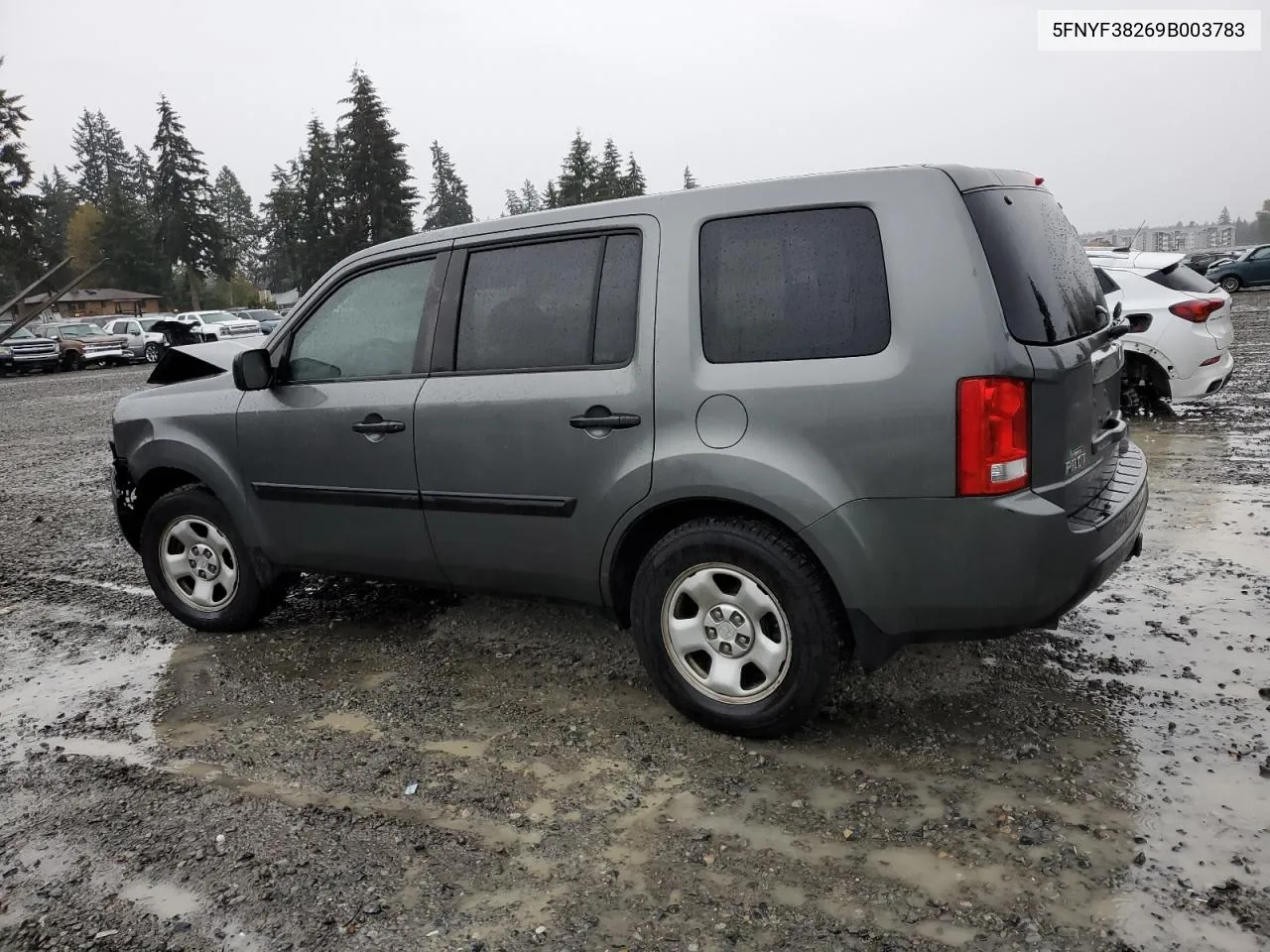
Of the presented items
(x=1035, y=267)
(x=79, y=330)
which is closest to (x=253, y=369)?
(x=1035, y=267)

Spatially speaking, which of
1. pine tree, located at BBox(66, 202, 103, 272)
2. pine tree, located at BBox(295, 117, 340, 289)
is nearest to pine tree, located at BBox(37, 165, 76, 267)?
pine tree, located at BBox(66, 202, 103, 272)

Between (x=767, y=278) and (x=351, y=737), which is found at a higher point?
(x=767, y=278)

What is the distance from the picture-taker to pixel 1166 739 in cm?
328

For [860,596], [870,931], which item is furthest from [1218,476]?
[870,931]

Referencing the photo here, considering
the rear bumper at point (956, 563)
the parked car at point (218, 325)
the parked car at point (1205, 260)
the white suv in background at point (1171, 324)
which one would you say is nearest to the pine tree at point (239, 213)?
the parked car at point (218, 325)

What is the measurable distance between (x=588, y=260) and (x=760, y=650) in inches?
62.0

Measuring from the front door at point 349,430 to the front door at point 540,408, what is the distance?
138mm

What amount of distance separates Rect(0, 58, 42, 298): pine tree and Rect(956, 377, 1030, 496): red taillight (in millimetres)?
65208

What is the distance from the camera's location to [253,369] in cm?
431

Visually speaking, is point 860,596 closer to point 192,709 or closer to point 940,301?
point 940,301

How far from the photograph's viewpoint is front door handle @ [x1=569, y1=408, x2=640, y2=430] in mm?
3404

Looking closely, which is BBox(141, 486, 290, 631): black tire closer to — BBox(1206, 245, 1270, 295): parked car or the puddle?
the puddle

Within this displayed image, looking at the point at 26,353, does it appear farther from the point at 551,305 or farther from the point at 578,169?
the point at 578,169

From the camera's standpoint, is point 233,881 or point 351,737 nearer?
point 233,881
